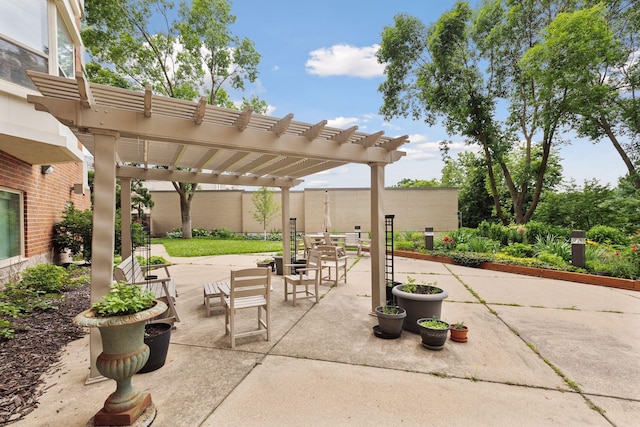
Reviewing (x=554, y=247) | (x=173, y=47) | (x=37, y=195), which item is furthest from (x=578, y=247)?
(x=173, y=47)

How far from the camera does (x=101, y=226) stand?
297cm

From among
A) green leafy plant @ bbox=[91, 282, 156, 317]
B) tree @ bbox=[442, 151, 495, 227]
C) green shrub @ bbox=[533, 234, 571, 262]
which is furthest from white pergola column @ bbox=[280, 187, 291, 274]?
tree @ bbox=[442, 151, 495, 227]

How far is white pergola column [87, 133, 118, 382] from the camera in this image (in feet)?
9.61

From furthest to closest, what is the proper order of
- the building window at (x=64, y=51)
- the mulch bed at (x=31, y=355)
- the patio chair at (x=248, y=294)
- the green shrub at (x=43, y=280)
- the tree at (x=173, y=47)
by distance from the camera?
the tree at (x=173, y=47) → the building window at (x=64, y=51) → the green shrub at (x=43, y=280) → the patio chair at (x=248, y=294) → the mulch bed at (x=31, y=355)

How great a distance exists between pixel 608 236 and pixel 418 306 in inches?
395


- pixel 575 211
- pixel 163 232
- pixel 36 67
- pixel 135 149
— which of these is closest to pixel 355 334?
pixel 135 149

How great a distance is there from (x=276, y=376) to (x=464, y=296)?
4448 mm

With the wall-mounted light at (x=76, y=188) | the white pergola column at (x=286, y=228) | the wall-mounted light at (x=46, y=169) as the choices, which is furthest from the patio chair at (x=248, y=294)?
the wall-mounted light at (x=76, y=188)

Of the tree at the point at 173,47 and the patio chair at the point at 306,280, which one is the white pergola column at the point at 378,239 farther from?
the tree at the point at 173,47

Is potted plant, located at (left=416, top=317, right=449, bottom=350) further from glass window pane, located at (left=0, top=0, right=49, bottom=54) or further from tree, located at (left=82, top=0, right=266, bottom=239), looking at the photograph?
tree, located at (left=82, top=0, right=266, bottom=239)

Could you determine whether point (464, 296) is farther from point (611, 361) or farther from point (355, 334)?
point (355, 334)

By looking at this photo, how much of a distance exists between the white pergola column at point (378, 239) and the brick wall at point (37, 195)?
6507 mm

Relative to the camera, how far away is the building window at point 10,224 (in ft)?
17.3

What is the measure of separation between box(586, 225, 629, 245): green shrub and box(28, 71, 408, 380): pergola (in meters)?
9.41
